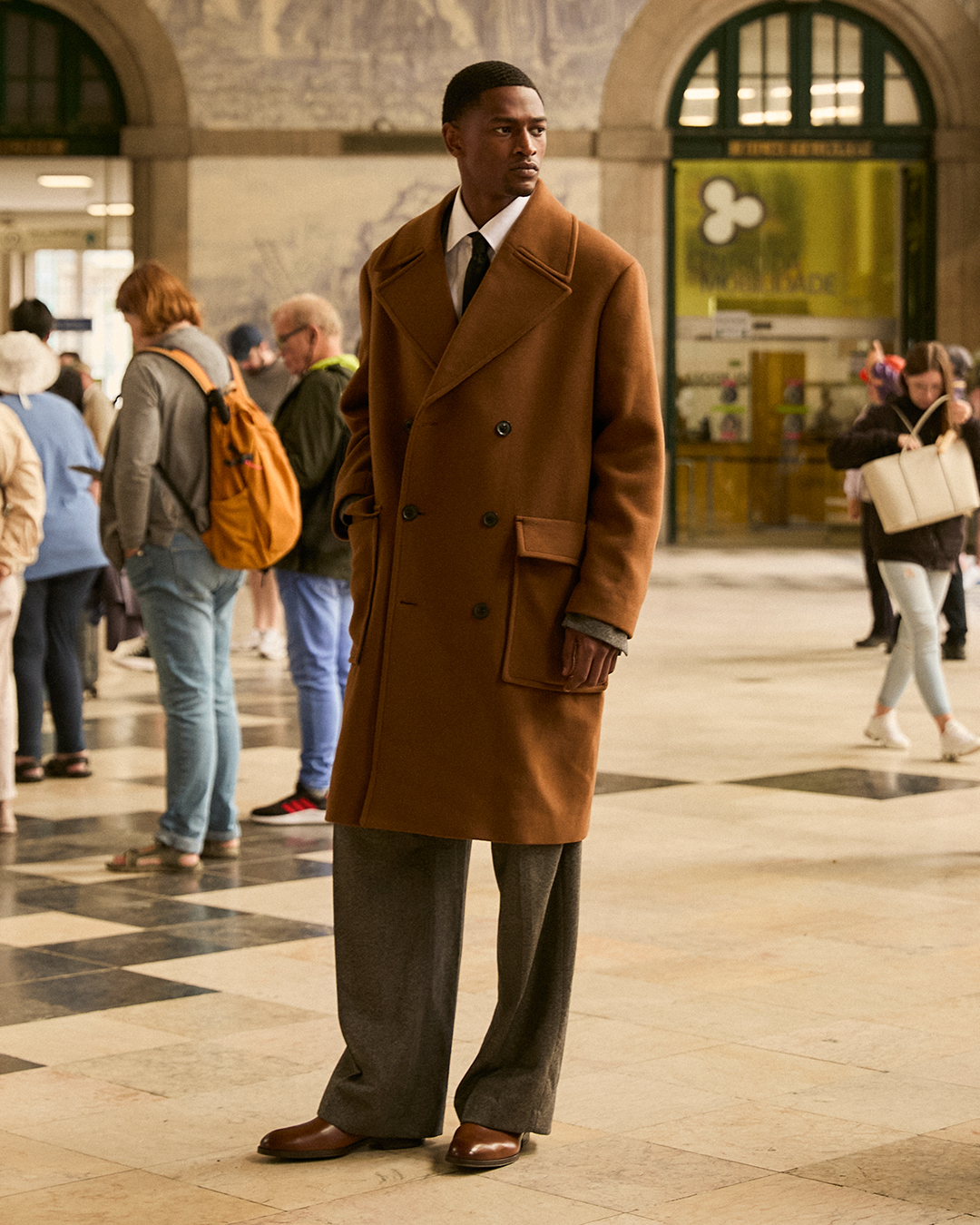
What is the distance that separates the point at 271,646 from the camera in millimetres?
13328

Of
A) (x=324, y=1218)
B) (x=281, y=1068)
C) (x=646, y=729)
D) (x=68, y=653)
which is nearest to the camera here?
(x=324, y=1218)

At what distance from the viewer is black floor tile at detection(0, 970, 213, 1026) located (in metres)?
4.92

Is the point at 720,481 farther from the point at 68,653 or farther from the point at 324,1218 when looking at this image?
the point at 324,1218

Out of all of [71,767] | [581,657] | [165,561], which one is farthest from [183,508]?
[581,657]

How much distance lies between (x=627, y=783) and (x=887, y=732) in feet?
5.17

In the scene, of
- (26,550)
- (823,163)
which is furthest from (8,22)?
(26,550)

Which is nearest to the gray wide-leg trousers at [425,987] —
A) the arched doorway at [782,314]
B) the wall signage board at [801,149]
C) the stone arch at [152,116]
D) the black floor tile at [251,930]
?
the black floor tile at [251,930]

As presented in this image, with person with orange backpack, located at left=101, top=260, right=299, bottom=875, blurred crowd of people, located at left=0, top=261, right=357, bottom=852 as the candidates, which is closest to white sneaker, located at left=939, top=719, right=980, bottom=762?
blurred crowd of people, located at left=0, top=261, right=357, bottom=852

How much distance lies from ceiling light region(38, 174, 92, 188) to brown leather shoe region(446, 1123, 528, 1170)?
68.3 ft

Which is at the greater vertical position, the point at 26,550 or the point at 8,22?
the point at 8,22

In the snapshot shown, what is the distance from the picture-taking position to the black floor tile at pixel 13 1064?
4.41m

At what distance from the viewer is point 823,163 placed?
24.8 metres

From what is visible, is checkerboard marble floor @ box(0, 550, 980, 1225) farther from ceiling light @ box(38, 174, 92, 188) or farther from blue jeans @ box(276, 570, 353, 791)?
ceiling light @ box(38, 174, 92, 188)

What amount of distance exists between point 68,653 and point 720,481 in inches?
670
